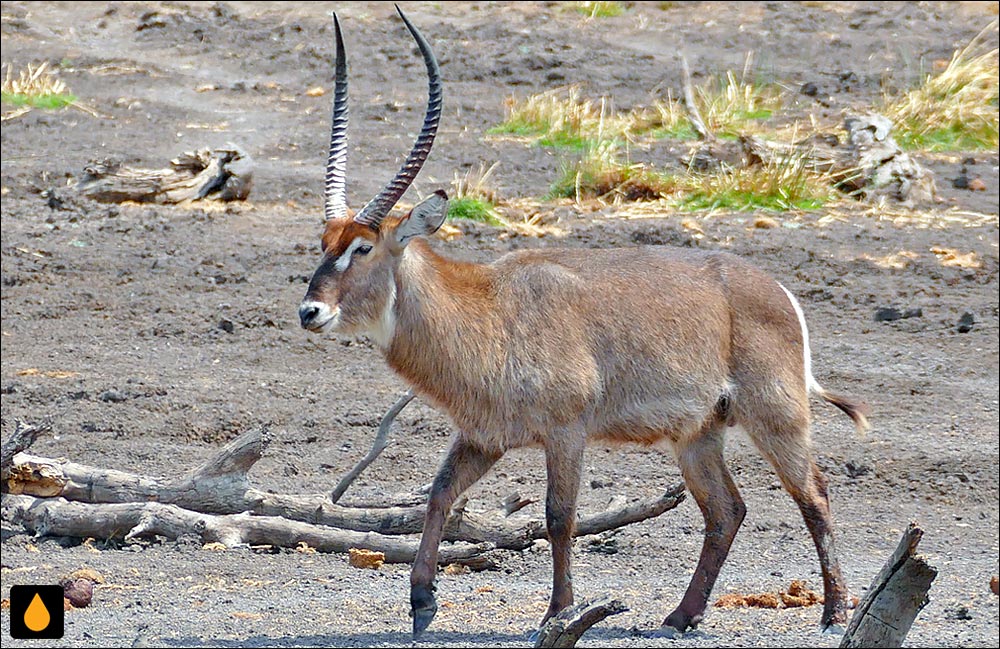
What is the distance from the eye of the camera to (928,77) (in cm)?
1562

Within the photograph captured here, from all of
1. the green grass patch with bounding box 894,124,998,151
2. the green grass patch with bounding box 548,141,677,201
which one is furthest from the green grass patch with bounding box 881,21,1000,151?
the green grass patch with bounding box 548,141,677,201

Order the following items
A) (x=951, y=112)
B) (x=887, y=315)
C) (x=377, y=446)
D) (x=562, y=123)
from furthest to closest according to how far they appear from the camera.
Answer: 1. (x=562, y=123)
2. (x=951, y=112)
3. (x=887, y=315)
4. (x=377, y=446)

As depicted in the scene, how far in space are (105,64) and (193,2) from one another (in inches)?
150

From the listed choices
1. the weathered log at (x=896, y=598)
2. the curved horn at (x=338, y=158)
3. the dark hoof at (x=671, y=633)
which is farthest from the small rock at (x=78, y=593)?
the weathered log at (x=896, y=598)

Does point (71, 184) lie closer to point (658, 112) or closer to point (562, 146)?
point (562, 146)

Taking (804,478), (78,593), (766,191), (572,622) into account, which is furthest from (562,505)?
(766,191)

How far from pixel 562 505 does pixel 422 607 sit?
0.69 meters

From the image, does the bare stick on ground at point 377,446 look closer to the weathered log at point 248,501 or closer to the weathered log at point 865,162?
the weathered log at point 248,501

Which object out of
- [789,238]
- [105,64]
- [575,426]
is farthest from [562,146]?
[575,426]

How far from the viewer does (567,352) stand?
241 inches

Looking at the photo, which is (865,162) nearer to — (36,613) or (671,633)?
(671,633)

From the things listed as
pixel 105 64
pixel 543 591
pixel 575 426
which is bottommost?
pixel 105 64

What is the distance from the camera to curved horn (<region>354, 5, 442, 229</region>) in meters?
5.93

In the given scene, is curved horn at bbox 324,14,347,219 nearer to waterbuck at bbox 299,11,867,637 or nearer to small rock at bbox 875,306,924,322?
waterbuck at bbox 299,11,867,637
